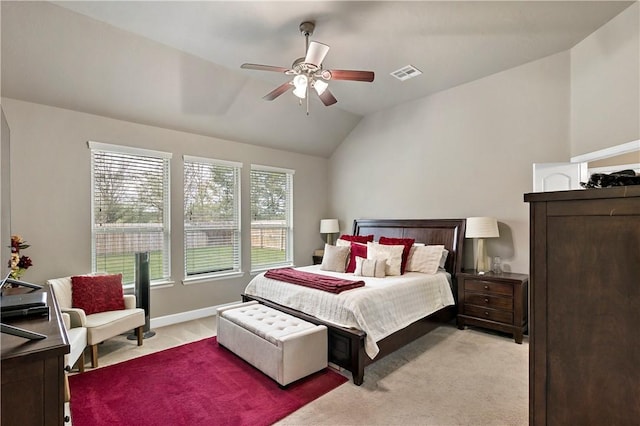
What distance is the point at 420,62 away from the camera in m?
3.80

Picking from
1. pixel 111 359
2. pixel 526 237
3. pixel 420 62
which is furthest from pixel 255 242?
pixel 526 237

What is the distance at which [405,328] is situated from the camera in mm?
3332

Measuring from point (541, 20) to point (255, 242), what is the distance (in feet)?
15.3

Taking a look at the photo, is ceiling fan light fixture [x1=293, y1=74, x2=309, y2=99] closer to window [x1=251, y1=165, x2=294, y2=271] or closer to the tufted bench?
the tufted bench

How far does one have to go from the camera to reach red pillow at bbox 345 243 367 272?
167 inches

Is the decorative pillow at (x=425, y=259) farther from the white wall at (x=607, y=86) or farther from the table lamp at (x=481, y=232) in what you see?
the white wall at (x=607, y=86)

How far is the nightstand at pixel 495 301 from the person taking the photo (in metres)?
3.64

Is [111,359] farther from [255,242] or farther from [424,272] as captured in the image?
[424,272]

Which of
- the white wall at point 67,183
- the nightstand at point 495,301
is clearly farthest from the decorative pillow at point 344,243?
the white wall at point 67,183

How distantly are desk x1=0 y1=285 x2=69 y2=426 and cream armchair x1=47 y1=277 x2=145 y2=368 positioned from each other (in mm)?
2183

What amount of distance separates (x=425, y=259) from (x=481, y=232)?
0.78 m

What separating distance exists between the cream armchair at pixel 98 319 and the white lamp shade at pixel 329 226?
11.0 feet

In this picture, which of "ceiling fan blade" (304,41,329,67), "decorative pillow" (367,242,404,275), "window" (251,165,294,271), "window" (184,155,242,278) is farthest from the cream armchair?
"ceiling fan blade" (304,41,329,67)

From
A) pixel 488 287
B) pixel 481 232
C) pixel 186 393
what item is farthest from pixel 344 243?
pixel 186 393
